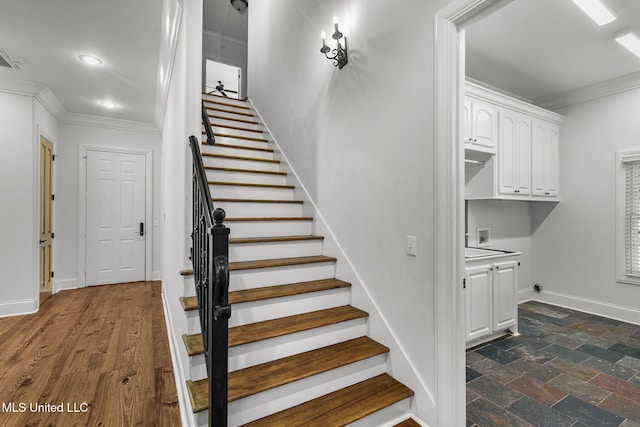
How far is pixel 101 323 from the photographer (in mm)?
3572

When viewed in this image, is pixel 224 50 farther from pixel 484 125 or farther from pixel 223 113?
pixel 484 125

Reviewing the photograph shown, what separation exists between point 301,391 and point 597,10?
3746mm

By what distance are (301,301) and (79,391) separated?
1731 mm

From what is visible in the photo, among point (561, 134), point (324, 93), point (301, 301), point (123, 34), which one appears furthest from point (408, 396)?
point (561, 134)

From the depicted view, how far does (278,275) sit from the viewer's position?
241cm

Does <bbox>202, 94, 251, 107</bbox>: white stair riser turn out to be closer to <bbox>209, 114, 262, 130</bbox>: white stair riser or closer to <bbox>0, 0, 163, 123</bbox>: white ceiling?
<bbox>209, 114, 262, 130</bbox>: white stair riser

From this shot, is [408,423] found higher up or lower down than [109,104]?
lower down

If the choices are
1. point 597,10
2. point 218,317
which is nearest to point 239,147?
point 218,317

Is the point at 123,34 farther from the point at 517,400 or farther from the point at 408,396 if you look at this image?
the point at 517,400

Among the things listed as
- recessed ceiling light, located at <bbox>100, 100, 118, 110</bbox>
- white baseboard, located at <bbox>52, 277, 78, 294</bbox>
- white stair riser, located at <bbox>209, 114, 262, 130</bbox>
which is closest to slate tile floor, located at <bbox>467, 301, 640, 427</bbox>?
white stair riser, located at <bbox>209, 114, 262, 130</bbox>

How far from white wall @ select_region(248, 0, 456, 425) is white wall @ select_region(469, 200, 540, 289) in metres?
2.28

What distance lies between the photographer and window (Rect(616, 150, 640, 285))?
3748 millimetres

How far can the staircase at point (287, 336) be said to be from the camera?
169cm

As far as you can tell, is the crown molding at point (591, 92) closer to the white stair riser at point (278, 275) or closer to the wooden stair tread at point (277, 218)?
the wooden stair tread at point (277, 218)
